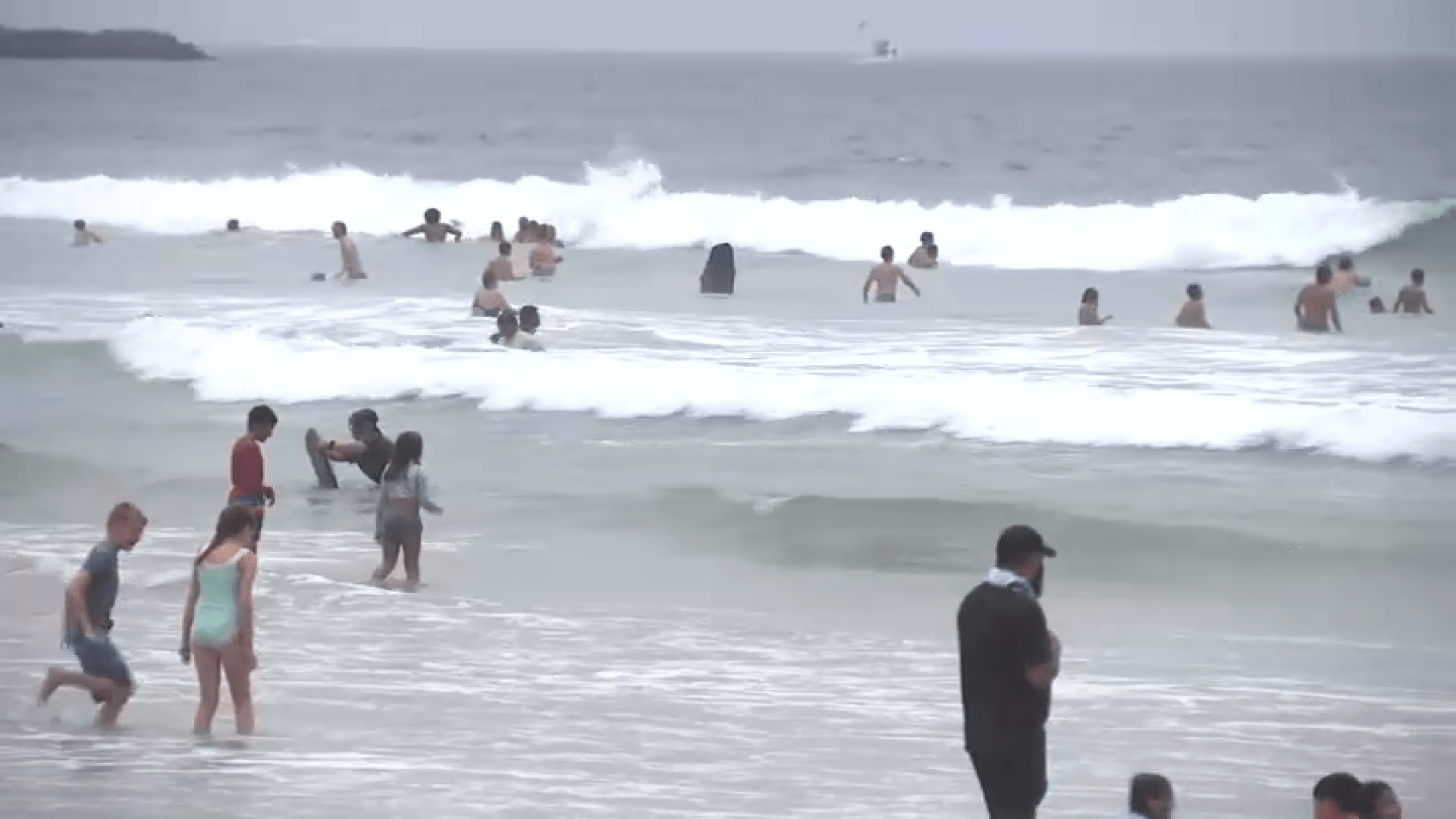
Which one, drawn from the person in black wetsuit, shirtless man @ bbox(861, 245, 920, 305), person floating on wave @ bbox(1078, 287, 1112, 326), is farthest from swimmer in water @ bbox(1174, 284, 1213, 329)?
the person in black wetsuit

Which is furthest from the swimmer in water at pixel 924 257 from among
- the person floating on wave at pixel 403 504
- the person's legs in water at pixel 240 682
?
→ the person's legs in water at pixel 240 682

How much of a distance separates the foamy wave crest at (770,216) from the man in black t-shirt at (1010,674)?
2717 centimetres

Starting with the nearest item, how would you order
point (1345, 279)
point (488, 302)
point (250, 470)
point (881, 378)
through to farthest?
point (250, 470)
point (881, 378)
point (488, 302)
point (1345, 279)

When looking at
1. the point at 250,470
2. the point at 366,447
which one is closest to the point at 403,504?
the point at 250,470

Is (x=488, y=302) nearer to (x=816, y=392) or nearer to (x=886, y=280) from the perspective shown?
(x=886, y=280)

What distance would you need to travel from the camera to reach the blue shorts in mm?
8156

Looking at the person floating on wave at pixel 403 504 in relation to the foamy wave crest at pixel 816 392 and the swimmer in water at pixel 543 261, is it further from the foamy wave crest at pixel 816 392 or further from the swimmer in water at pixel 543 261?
the swimmer in water at pixel 543 261

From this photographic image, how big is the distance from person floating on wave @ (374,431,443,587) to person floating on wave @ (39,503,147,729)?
2403mm

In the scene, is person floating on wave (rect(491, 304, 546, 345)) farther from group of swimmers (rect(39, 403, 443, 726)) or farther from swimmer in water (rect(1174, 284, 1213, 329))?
A: group of swimmers (rect(39, 403, 443, 726))

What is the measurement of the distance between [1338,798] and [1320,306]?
17356 millimetres

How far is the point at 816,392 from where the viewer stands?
60.6ft

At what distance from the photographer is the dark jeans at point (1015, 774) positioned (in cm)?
597

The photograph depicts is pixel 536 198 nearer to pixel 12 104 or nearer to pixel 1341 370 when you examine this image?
pixel 1341 370

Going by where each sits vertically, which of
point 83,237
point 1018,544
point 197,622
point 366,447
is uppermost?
point 83,237
